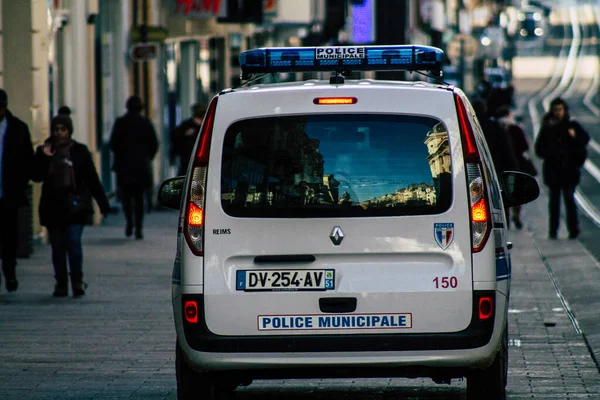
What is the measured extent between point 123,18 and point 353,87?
17510 mm

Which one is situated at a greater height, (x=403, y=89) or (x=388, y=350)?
(x=403, y=89)

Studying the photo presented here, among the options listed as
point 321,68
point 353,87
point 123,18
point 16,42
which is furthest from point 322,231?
point 123,18

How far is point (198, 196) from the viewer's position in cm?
684

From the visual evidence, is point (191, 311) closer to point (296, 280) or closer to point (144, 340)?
point (296, 280)

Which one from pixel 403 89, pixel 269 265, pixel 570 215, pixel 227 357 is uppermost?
pixel 403 89

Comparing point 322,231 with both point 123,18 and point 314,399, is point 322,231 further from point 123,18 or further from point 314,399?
point 123,18

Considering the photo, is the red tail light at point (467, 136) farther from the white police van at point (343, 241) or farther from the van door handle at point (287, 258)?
the van door handle at point (287, 258)

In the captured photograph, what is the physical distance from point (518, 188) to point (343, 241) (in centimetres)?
168

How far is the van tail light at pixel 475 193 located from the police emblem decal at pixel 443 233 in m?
0.10

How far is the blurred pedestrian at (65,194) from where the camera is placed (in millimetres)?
12430

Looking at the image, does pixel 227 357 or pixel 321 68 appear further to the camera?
pixel 321 68

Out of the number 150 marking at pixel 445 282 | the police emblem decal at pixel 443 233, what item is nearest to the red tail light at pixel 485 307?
the number 150 marking at pixel 445 282

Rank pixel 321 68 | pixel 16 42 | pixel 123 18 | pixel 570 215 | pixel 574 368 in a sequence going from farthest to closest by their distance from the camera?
pixel 123 18 < pixel 570 215 < pixel 16 42 < pixel 574 368 < pixel 321 68

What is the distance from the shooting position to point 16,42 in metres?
17.6
